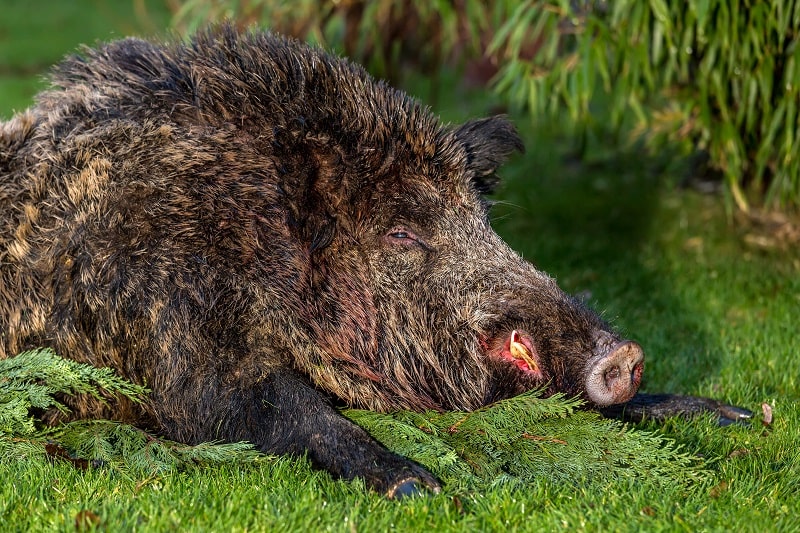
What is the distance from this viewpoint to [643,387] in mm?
5234

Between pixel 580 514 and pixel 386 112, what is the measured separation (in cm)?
191

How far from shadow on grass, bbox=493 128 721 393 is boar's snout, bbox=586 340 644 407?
0.53 metres

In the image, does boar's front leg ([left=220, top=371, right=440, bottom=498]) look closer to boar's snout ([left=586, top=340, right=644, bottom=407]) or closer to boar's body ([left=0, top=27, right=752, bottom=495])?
boar's body ([left=0, top=27, right=752, bottom=495])

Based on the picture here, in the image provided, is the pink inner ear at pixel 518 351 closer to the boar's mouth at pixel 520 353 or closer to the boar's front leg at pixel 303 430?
the boar's mouth at pixel 520 353

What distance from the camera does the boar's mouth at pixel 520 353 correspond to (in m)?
4.05

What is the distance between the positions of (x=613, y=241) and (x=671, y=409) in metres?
3.26

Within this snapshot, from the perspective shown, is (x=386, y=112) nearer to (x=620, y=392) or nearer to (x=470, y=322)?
(x=470, y=322)

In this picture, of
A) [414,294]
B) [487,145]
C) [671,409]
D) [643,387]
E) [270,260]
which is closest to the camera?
[270,260]

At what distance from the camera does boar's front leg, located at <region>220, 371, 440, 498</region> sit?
3.71 meters

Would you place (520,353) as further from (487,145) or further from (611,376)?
(487,145)

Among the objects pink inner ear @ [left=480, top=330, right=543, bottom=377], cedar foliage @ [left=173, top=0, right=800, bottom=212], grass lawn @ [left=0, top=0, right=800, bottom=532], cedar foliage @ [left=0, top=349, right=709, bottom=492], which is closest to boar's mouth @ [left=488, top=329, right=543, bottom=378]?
pink inner ear @ [left=480, top=330, right=543, bottom=377]

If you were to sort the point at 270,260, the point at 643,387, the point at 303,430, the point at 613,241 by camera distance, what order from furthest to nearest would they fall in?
the point at 613,241, the point at 643,387, the point at 270,260, the point at 303,430

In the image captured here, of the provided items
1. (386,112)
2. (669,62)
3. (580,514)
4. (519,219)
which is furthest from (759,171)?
(580,514)

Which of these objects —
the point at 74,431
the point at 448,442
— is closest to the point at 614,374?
the point at 448,442
